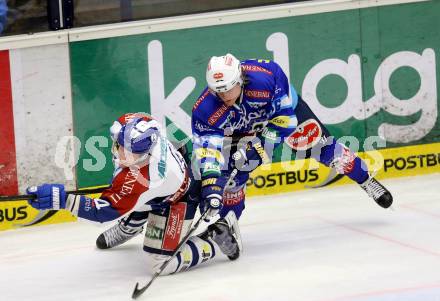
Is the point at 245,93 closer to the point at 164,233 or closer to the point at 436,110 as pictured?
the point at 164,233

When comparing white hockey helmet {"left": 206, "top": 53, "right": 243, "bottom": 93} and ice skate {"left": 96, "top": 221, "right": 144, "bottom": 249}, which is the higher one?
white hockey helmet {"left": 206, "top": 53, "right": 243, "bottom": 93}

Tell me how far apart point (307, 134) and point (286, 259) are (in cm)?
95

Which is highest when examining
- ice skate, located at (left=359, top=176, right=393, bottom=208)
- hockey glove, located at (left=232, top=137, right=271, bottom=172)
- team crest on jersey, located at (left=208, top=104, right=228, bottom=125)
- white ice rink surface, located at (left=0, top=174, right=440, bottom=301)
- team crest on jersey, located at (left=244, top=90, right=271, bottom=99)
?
team crest on jersey, located at (left=244, top=90, right=271, bottom=99)

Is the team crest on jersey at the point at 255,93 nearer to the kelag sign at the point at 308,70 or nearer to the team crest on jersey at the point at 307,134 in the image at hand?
the team crest on jersey at the point at 307,134

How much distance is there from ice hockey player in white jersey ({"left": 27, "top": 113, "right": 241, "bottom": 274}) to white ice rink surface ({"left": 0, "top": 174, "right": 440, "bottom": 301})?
0.43 feet

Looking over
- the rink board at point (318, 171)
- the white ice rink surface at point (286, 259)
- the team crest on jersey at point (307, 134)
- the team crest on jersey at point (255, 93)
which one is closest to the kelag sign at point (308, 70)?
the rink board at point (318, 171)

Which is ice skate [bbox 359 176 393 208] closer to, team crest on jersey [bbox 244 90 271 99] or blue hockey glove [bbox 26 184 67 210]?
team crest on jersey [bbox 244 90 271 99]

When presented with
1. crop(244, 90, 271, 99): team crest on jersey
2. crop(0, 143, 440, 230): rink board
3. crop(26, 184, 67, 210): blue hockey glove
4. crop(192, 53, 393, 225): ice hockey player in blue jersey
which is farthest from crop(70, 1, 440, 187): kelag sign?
crop(26, 184, 67, 210): blue hockey glove

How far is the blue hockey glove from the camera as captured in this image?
520 centimetres

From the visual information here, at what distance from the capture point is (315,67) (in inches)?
305

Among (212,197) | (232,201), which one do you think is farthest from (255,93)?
(212,197)

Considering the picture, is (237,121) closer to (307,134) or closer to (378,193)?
(307,134)

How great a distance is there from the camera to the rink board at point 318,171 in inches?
301

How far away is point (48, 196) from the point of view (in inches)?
205
